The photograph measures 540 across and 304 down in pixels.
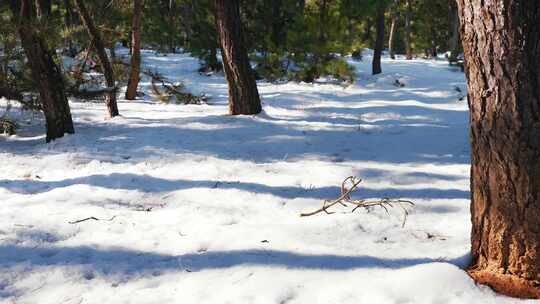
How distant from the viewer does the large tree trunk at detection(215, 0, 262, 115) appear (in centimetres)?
776

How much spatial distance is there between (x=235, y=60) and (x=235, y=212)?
4.28 metres

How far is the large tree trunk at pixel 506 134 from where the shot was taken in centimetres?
244

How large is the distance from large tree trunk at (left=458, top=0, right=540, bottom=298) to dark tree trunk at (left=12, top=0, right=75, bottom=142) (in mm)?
5893

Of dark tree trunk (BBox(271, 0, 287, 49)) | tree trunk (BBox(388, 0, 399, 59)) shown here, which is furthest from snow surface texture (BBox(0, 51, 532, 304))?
tree trunk (BBox(388, 0, 399, 59))

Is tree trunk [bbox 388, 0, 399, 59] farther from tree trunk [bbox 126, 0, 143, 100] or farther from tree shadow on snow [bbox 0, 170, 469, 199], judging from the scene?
tree shadow on snow [bbox 0, 170, 469, 199]

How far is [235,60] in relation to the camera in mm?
7984

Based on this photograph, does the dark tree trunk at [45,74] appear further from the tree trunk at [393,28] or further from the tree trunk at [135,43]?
the tree trunk at [393,28]

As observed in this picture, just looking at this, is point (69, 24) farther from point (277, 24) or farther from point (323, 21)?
point (277, 24)

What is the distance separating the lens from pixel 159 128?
25.3 feet

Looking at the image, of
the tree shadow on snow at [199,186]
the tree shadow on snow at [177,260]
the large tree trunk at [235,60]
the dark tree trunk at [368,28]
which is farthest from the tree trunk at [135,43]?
the dark tree trunk at [368,28]

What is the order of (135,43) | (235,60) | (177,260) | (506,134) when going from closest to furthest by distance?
(506,134) → (177,260) → (235,60) → (135,43)

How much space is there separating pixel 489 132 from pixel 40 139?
7.12 meters

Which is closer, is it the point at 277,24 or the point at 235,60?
the point at 235,60

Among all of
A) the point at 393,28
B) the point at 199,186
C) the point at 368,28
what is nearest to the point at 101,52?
the point at 199,186
